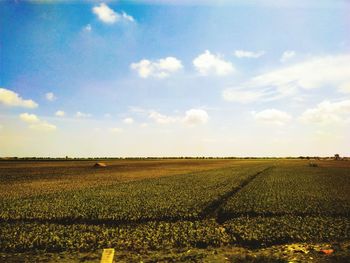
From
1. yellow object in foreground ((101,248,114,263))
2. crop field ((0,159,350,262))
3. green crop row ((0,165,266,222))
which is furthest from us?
green crop row ((0,165,266,222))

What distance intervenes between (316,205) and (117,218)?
9212 millimetres

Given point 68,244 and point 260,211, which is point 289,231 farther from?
point 68,244

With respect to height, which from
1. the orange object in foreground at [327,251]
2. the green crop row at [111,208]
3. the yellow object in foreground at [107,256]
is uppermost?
the yellow object in foreground at [107,256]

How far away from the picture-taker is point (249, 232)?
996cm

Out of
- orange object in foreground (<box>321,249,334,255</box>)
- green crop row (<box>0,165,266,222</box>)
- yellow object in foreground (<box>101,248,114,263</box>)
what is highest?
yellow object in foreground (<box>101,248,114,263</box>)

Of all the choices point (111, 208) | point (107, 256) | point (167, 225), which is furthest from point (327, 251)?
point (111, 208)

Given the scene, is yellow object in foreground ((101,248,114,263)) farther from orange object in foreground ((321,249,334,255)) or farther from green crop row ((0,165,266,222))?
green crop row ((0,165,266,222))

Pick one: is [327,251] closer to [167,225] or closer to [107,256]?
[167,225]

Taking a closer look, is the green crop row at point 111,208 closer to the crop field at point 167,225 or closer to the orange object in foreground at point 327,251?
the crop field at point 167,225

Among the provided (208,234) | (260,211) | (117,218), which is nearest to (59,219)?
(117,218)

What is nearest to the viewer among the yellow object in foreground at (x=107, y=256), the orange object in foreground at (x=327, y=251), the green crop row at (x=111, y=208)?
the yellow object in foreground at (x=107, y=256)

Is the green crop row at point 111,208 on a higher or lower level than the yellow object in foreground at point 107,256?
lower

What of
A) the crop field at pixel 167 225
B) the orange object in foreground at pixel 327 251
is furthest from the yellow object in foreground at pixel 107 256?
the orange object in foreground at pixel 327 251

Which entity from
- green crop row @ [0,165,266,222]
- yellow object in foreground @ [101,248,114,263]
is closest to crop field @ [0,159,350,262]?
green crop row @ [0,165,266,222]
